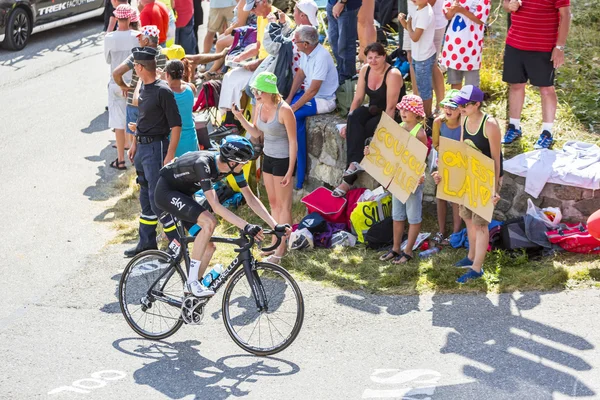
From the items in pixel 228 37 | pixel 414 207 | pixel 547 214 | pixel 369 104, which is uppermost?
pixel 228 37

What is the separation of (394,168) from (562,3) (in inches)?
92.8

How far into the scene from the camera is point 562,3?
9266 mm

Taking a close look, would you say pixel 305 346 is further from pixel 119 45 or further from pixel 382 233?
pixel 119 45

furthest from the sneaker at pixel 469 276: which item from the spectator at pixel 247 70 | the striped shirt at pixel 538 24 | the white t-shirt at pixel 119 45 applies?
the white t-shirt at pixel 119 45

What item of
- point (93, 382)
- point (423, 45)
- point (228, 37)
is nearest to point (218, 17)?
point (228, 37)

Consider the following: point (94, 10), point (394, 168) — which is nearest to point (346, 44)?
point (394, 168)

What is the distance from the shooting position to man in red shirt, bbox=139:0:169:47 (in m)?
13.0

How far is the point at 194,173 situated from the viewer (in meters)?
7.53

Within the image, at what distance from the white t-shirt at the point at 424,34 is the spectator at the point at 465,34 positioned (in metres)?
0.20

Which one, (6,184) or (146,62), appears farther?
(6,184)

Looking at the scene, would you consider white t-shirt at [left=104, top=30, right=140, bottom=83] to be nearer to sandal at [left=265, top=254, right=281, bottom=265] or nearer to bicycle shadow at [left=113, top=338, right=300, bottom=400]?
sandal at [left=265, top=254, right=281, bottom=265]

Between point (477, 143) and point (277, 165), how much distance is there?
2.09 m

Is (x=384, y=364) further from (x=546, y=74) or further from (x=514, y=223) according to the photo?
(x=546, y=74)

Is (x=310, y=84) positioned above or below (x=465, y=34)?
below
